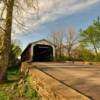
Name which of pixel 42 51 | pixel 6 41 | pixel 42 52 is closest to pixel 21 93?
pixel 6 41

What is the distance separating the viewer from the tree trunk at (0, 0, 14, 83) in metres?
11.7

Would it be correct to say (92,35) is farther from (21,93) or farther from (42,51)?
(21,93)

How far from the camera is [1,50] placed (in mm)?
11781

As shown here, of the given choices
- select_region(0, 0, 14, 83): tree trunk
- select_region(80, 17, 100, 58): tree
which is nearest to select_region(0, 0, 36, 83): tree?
select_region(0, 0, 14, 83): tree trunk

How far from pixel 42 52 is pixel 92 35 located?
14695 millimetres

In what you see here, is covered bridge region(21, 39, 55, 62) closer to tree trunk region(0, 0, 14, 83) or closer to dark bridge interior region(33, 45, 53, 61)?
dark bridge interior region(33, 45, 53, 61)

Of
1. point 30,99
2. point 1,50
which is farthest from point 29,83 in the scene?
point 1,50

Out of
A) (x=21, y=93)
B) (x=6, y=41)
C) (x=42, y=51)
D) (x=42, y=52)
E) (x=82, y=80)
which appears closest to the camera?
(x=82, y=80)

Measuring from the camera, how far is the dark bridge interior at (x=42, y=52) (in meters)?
36.8

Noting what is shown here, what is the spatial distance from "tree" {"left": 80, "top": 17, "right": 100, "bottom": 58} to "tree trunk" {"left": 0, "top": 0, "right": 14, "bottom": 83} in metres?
39.8

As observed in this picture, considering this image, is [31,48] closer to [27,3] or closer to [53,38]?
[27,3]

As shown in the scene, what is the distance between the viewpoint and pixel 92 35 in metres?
51.1

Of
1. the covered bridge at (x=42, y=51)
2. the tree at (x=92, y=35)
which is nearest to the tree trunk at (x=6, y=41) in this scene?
the covered bridge at (x=42, y=51)

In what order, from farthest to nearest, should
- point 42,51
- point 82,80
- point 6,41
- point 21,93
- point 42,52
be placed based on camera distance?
point 42,51 < point 42,52 < point 6,41 < point 21,93 < point 82,80
